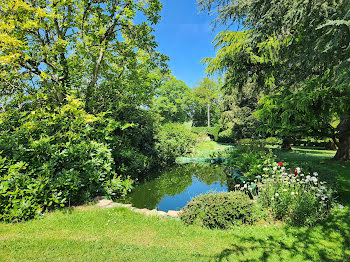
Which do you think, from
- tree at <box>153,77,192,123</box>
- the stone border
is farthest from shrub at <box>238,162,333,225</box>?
tree at <box>153,77,192,123</box>

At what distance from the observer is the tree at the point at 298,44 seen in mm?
3436

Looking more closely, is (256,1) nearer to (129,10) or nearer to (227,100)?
(129,10)

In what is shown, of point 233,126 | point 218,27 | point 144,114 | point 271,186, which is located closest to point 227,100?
point 233,126

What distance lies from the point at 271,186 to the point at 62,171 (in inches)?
183

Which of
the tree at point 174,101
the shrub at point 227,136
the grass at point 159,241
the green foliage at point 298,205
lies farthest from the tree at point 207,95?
the grass at point 159,241

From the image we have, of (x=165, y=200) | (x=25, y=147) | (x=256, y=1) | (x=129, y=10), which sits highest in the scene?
(x=129, y=10)

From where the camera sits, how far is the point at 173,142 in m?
11.3

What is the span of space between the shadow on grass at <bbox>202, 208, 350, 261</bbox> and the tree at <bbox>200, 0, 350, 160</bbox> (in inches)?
93.6

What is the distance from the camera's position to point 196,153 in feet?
43.3

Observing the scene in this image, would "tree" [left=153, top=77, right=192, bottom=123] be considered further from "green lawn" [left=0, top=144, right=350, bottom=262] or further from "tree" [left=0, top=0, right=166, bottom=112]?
"green lawn" [left=0, top=144, right=350, bottom=262]

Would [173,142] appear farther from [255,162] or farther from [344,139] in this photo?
[344,139]

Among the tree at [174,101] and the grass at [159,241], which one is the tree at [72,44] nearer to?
the grass at [159,241]

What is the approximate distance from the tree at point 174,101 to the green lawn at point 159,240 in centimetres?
3050

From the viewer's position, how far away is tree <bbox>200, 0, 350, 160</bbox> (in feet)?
11.3
